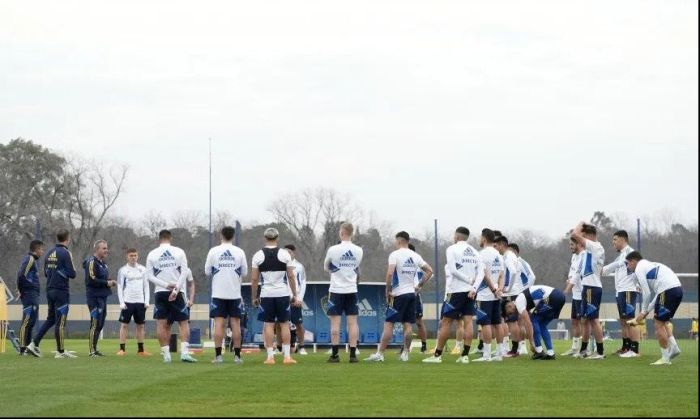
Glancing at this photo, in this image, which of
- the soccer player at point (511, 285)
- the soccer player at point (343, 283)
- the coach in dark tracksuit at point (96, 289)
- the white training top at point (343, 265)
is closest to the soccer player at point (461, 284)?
the soccer player at point (511, 285)

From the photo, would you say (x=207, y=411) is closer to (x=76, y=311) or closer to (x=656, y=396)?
(x=656, y=396)

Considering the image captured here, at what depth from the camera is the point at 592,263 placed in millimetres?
18094

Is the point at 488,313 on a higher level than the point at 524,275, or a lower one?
lower

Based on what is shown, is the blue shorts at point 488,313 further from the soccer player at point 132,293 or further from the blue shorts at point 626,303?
the soccer player at point 132,293

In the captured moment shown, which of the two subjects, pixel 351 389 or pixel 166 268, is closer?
pixel 351 389

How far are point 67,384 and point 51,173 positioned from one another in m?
40.6

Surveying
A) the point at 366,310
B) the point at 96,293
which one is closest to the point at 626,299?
the point at 366,310

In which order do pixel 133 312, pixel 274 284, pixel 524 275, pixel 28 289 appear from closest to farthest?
1. pixel 274 284
2. pixel 524 275
3. pixel 28 289
4. pixel 133 312

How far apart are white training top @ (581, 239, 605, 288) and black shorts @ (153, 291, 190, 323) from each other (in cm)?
650

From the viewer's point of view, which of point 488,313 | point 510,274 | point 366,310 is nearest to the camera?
point 488,313

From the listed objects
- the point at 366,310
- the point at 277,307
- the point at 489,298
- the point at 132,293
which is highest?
the point at 132,293

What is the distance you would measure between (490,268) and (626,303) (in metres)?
2.85

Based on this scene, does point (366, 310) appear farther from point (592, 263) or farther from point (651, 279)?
point (651, 279)

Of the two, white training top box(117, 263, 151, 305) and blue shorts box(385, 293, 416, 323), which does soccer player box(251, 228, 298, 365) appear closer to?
blue shorts box(385, 293, 416, 323)
